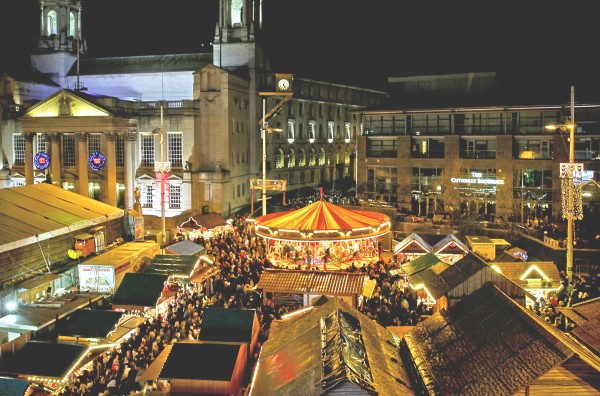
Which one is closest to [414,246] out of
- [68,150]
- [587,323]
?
[587,323]

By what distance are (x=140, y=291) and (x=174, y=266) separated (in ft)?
9.87

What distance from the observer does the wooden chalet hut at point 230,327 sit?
17016 millimetres

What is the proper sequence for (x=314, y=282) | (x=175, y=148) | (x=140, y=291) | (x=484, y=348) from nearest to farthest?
(x=484, y=348), (x=314, y=282), (x=140, y=291), (x=175, y=148)

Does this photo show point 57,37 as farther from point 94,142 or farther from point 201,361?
point 201,361

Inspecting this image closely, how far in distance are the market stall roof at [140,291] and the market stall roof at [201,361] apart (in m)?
8.04

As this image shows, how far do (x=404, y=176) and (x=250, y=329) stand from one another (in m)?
32.1

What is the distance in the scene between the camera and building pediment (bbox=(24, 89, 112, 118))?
49281 millimetres

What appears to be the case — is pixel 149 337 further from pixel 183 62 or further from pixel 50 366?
pixel 183 62

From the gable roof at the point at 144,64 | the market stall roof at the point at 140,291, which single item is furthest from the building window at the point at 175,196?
the market stall roof at the point at 140,291

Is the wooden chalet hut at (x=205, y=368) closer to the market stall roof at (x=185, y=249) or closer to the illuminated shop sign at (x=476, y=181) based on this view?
the market stall roof at (x=185, y=249)

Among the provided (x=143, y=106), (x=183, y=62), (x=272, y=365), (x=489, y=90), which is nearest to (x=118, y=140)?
(x=143, y=106)

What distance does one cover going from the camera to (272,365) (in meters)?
11.7

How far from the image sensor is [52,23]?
201 feet

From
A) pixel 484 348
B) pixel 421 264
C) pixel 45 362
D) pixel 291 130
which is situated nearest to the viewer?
pixel 484 348
